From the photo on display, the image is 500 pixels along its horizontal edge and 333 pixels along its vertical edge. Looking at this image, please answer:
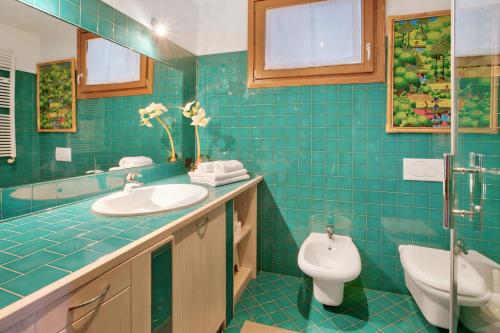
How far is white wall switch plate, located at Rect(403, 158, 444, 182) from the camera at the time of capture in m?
1.74

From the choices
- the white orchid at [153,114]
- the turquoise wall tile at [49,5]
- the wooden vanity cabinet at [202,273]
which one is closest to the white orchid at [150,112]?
the white orchid at [153,114]

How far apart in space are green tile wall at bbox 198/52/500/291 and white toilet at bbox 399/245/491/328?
18 cm

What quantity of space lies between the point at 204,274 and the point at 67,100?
101 cm

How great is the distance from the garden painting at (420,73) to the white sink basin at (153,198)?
1.35m

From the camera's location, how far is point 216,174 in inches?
67.7

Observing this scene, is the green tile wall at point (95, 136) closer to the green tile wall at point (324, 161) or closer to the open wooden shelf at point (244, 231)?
the green tile wall at point (324, 161)

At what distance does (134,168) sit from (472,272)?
5.65 feet

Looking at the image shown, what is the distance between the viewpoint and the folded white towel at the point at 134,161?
62.9 inches

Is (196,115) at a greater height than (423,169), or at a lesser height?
greater

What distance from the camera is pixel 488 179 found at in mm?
823

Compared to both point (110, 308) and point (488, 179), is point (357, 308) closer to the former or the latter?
point (488, 179)

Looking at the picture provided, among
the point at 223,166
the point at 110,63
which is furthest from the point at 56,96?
the point at 223,166

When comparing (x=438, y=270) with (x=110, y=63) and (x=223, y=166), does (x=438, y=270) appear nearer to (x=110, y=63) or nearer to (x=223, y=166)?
(x=223, y=166)

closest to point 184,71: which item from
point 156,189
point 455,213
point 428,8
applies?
point 156,189
